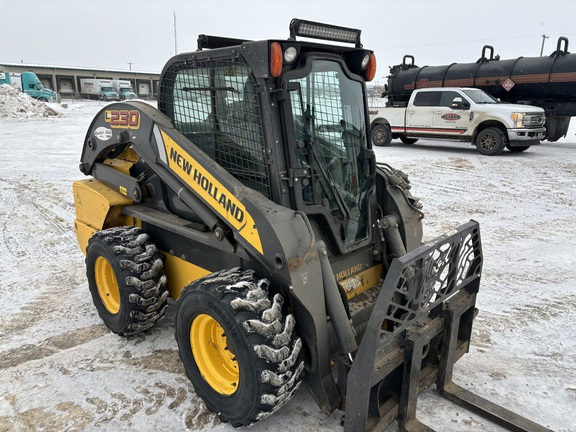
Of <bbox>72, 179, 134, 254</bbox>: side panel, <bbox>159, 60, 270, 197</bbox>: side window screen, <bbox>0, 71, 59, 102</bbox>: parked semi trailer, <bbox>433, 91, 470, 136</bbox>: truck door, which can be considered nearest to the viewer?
<bbox>159, 60, 270, 197</bbox>: side window screen

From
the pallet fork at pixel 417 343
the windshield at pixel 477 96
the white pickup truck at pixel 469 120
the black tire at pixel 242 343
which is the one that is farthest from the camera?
the windshield at pixel 477 96

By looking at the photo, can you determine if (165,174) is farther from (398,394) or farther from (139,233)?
(398,394)

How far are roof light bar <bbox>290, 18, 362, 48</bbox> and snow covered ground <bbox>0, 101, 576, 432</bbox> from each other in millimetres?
2354

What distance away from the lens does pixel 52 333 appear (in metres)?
3.86

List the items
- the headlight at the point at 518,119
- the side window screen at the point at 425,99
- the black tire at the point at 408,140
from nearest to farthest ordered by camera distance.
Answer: the headlight at the point at 518,119 → the side window screen at the point at 425,99 → the black tire at the point at 408,140

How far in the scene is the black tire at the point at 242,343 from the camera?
2.46 metres

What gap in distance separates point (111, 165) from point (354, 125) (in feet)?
7.71

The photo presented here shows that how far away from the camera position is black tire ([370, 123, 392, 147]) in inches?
611

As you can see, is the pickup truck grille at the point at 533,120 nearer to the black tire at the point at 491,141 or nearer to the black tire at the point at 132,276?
the black tire at the point at 491,141

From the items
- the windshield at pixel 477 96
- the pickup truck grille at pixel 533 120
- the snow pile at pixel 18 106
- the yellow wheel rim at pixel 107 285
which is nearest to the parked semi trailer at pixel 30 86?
the snow pile at pixel 18 106

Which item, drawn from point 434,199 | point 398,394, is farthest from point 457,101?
point 398,394

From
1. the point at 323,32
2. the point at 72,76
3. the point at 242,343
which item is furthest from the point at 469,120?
the point at 72,76

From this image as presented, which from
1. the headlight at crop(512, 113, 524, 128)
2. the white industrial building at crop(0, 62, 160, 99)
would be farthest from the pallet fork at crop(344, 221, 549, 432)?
the white industrial building at crop(0, 62, 160, 99)

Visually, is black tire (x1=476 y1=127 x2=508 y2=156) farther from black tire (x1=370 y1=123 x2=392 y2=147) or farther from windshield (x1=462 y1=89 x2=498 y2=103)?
black tire (x1=370 y1=123 x2=392 y2=147)
